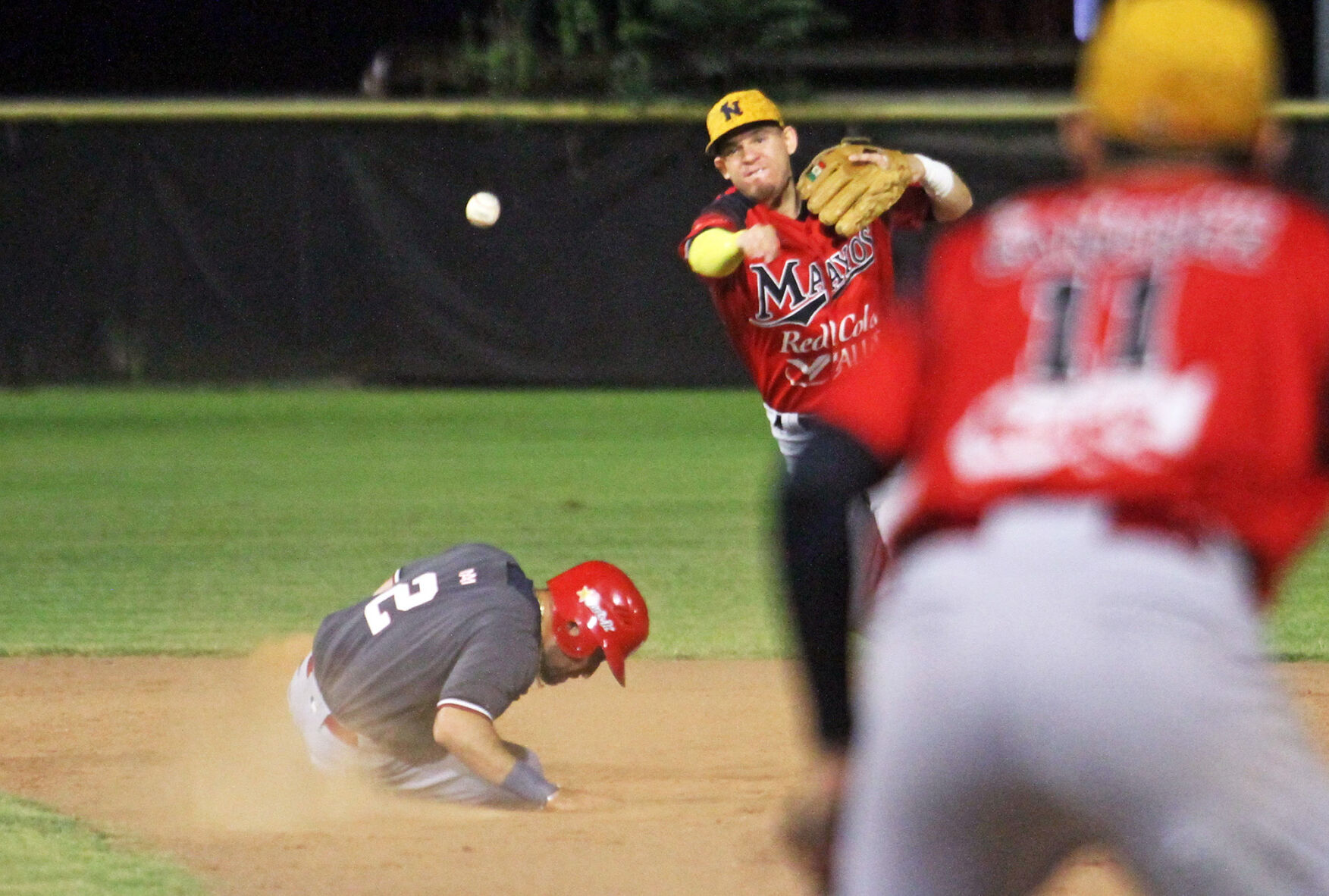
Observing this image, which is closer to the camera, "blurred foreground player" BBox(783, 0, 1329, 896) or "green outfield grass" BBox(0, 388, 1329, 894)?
"blurred foreground player" BBox(783, 0, 1329, 896)

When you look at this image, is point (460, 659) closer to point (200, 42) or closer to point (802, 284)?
point (802, 284)

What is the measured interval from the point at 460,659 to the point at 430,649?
0.46 ft

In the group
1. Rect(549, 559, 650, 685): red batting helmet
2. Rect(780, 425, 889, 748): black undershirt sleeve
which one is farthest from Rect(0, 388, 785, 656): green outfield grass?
Rect(780, 425, 889, 748): black undershirt sleeve

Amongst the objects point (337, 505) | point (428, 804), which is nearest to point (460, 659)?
point (428, 804)

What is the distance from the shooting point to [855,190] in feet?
17.5

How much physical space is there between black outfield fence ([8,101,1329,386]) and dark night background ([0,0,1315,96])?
535cm

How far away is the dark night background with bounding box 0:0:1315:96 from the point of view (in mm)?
21359

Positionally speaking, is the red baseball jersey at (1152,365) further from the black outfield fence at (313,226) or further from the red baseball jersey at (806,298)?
the black outfield fence at (313,226)

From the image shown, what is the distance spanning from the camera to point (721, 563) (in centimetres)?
848

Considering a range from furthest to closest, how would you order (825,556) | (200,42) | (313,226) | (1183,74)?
(200,42)
(313,226)
(825,556)
(1183,74)

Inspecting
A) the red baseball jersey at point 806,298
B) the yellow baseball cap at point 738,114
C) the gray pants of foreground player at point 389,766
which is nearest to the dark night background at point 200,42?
the yellow baseball cap at point 738,114

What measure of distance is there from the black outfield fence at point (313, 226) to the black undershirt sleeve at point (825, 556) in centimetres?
1418

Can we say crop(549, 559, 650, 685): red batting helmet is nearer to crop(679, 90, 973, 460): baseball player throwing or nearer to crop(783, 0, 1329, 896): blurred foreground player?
crop(679, 90, 973, 460): baseball player throwing

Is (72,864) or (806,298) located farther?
(806,298)
